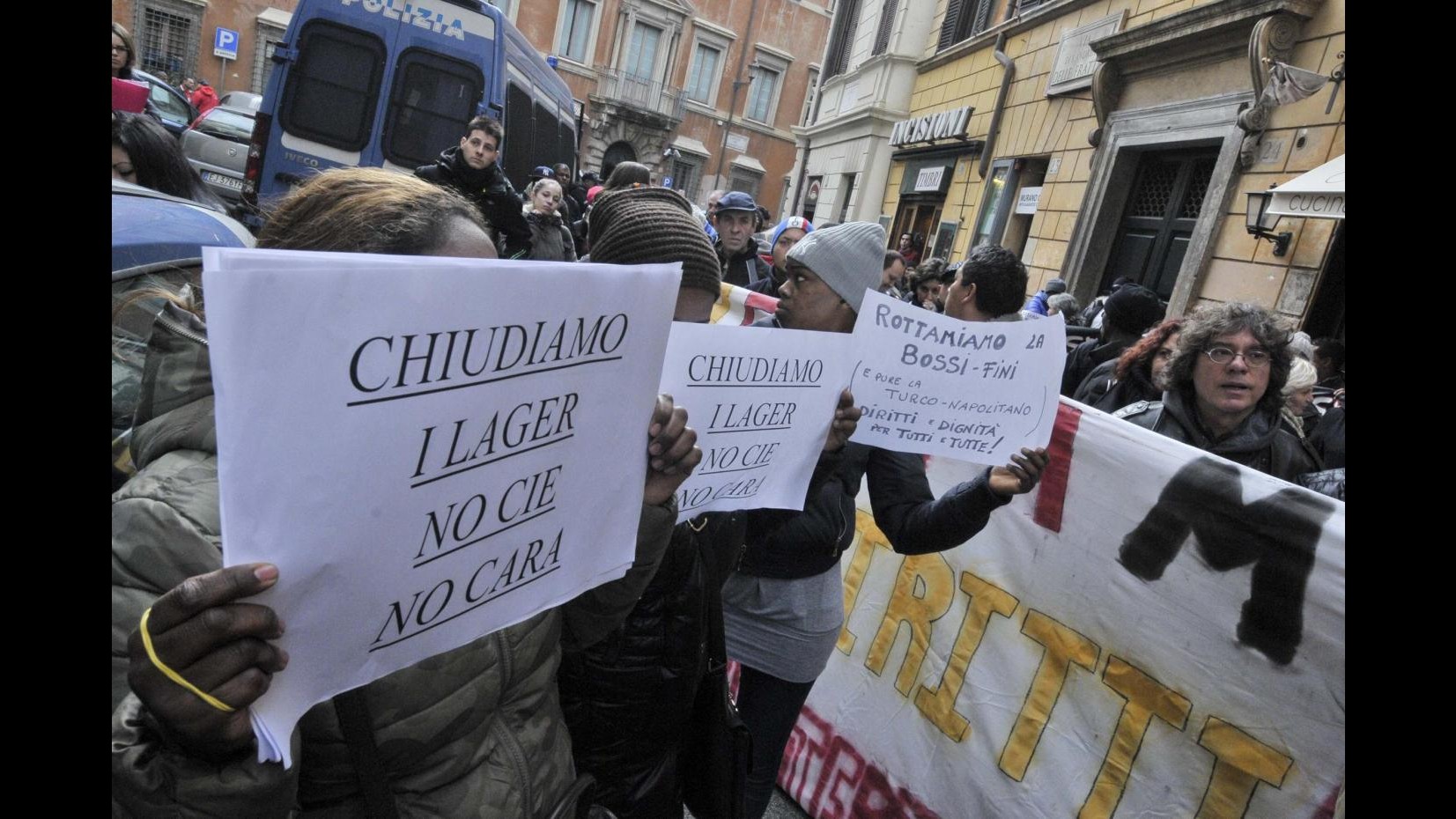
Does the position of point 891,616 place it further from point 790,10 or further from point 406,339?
point 790,10

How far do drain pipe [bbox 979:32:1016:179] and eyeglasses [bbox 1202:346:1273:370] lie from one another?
10.2 metres

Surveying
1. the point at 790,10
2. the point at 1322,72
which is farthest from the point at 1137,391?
the point at 790,10

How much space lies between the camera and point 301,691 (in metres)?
0.78

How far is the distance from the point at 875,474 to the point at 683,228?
2.72 feet

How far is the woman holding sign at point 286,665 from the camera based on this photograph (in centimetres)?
71

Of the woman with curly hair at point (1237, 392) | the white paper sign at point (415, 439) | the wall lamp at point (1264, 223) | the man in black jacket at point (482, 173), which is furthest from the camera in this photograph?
the wall lamp at point (1264, 223)

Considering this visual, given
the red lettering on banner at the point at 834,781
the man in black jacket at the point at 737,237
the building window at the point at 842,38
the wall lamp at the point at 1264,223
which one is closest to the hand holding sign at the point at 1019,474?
the red lettering on banner at the point at 834,781

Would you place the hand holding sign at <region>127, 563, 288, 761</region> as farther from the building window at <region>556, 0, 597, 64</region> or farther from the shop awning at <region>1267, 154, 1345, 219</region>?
the building window at <region>556, 0, 597, 64</region>

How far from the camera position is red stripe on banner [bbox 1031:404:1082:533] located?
7.52ft

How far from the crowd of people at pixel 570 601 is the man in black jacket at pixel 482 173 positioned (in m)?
3.63

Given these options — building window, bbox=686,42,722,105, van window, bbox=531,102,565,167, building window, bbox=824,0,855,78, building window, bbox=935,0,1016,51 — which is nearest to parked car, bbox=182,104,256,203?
van window, bbox=531,102,565,167

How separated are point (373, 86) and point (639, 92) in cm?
2810

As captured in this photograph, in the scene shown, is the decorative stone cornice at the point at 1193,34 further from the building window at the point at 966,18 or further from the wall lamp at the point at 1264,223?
the building window at the point at 966,18
